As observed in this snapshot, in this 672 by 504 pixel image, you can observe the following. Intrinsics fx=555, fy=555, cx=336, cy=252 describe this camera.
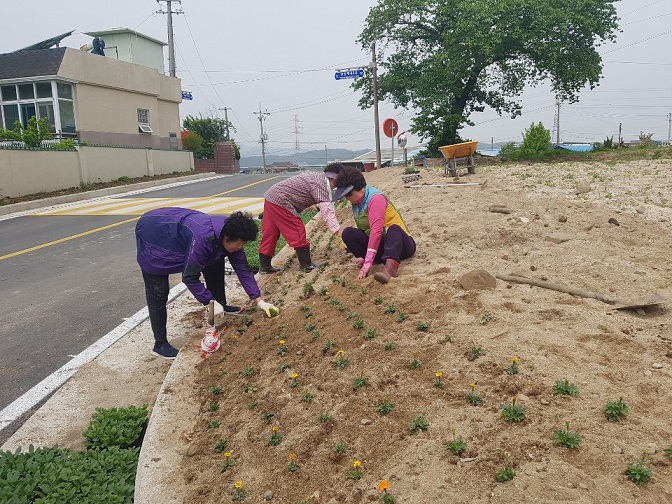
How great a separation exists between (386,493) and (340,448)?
405 mm

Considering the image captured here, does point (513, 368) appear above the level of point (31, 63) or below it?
below

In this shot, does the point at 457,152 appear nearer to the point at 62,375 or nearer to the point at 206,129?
the point at 62,375

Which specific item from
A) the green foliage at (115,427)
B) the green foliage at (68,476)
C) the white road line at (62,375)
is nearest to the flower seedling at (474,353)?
the green foliage at (68,476)

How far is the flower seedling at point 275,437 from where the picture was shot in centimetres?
298

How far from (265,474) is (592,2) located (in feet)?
72.1

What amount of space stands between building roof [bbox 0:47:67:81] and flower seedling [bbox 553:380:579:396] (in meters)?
27.0

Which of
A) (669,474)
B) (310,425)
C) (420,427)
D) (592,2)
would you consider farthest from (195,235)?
(592,2)

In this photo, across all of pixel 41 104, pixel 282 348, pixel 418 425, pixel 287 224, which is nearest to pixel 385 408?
pixel 418 425

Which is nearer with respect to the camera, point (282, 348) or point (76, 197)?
point (282, 348)

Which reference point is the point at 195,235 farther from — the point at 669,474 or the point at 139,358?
the point at 669,474

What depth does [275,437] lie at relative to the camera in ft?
9.86

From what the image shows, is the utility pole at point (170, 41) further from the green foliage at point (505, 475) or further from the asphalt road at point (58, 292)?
the green foliage at point (505, 475)

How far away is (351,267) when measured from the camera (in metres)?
5.88

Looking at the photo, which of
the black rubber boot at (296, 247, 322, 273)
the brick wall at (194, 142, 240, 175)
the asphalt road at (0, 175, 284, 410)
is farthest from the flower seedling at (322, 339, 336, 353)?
the brick wall at (194, 142, 240, 175)
